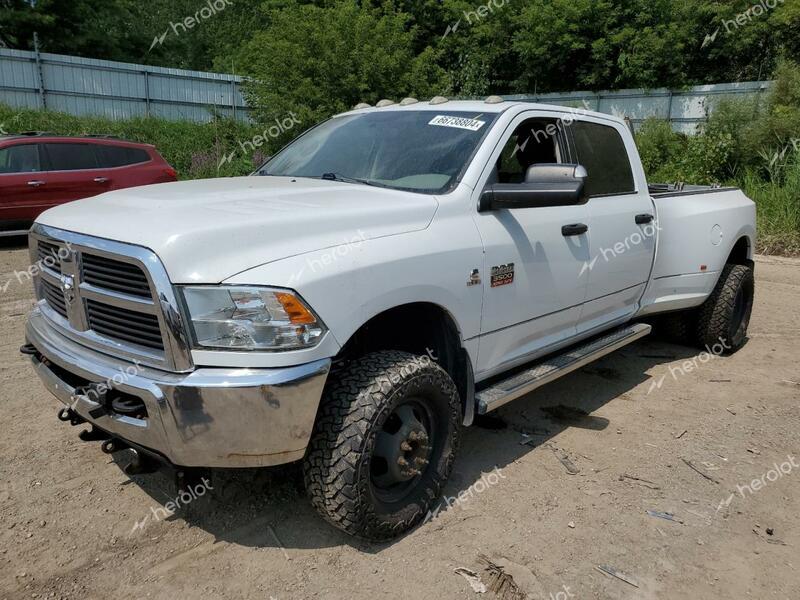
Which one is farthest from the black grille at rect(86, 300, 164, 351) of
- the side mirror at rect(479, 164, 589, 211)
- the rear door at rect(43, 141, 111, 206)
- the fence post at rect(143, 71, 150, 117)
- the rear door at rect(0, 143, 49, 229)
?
the fence post at rect(143, 71, 150, 117)

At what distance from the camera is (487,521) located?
3109 mm

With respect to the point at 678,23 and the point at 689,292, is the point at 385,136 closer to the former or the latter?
the point at 689,292

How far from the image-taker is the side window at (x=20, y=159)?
10062mm

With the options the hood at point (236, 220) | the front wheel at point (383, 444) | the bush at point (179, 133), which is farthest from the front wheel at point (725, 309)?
the bush at point (179, 133)

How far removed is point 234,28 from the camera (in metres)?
35.4

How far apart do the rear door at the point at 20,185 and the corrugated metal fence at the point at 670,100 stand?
1302cm

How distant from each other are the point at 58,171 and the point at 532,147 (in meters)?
9.10

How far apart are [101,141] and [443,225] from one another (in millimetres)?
10008

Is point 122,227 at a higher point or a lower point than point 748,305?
higher

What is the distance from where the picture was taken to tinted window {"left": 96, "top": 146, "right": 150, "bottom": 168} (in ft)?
36.8

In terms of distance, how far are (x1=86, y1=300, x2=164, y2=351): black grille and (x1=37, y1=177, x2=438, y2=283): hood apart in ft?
0.89

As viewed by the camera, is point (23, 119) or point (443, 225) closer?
point (443, 225)

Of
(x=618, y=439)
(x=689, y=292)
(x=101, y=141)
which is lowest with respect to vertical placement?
(x=618, y=439)

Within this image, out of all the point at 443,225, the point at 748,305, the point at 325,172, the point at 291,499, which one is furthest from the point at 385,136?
the point at 748,305
